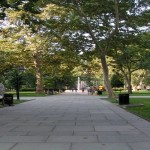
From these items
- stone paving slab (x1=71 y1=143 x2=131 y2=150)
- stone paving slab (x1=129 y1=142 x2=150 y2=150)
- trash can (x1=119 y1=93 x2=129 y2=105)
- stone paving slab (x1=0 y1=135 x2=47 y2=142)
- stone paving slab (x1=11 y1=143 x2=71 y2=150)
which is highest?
trash can (x1=119 y1=93 x2=129 y2=105)

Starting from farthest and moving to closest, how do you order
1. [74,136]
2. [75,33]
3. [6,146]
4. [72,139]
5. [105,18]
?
[75,33] → [105,18] → [74,136] → [72,139] → [6,146]

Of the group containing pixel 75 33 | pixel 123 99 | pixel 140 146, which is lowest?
pixel 140 146

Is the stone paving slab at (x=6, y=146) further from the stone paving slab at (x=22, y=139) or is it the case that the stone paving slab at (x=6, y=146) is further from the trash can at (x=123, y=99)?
the trash can at (x=123, y=99)

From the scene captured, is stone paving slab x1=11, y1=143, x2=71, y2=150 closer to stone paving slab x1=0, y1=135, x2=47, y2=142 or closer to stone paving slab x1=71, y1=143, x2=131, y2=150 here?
stone paving slab x1=71, y1=143, x2=131, y2=150

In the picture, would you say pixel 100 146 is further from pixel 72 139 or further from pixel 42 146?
pixel 42 146

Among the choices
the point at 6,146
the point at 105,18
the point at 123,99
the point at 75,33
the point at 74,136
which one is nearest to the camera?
the point at 6,146

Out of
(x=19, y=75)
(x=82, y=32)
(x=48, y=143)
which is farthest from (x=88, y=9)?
(x=48, y=143)

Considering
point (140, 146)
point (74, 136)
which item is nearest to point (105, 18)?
point (74, 136)

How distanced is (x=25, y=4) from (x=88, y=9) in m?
12.5

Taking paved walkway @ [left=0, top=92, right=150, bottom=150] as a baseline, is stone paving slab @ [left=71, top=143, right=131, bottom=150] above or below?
below

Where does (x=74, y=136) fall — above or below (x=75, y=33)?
below

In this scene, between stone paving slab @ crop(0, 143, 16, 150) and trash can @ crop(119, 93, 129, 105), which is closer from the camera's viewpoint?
stone paving slab @ crop(0, 143, 16, 150)

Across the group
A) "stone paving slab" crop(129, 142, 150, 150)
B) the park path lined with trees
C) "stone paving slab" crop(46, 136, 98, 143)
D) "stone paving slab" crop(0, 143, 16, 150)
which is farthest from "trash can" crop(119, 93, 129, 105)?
"stone paving slab" crop(0, 143, 16, 150)

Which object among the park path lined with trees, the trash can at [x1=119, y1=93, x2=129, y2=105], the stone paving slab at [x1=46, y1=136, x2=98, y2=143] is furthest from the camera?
the park path lined with trees
